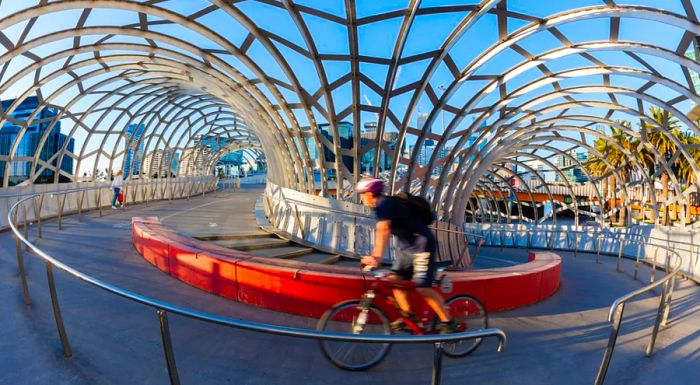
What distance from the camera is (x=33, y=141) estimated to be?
2428cm

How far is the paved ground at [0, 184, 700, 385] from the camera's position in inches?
133

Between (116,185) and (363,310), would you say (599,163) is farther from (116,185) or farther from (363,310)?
(363,310)

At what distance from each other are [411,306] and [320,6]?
9.25 metres

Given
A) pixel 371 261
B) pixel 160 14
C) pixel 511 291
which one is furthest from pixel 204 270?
pixel 160 14

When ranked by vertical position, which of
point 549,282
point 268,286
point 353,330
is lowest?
point 549,282

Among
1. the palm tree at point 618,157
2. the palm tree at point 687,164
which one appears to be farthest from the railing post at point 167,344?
the palm tree at point 687,164

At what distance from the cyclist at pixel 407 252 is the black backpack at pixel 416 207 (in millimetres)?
48

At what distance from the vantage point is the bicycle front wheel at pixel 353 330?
12.1ft

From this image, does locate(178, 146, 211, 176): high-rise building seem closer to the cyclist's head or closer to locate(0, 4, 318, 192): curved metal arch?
locate(0, 4, 318, 192): curved metal arch

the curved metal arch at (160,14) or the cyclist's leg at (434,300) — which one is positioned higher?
the curved metal arch at (160,14)

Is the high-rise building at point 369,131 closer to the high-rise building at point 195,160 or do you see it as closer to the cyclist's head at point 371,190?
the cyclist's head at point 371,190

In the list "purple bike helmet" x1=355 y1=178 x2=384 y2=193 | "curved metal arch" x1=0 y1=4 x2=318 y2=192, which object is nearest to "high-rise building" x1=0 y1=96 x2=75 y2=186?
"curved metal arch" x1=0 y1=4 x2=318 y2=192

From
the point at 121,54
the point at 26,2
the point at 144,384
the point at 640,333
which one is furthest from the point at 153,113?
the point at 640,333

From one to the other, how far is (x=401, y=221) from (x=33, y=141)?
30597 millimetres
